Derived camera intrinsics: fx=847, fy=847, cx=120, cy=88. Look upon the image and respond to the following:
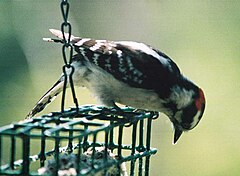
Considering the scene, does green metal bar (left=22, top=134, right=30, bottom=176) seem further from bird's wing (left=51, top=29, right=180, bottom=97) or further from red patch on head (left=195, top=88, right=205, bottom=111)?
red patch on head (left=195, top=88, right=205, bottom=111)

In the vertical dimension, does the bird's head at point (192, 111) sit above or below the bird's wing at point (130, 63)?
below

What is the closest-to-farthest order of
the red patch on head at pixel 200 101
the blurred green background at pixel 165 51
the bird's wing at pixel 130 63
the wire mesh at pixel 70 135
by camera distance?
1. the wire mesh at pixel 70 135
2. the bird's wing at pixel 130 63
3. the red patch on head at pixel 200 101
4. the blurred green background at pixel 165 51

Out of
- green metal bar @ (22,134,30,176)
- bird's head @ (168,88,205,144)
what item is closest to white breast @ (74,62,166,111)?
bird's head @ (168,88,205,144)

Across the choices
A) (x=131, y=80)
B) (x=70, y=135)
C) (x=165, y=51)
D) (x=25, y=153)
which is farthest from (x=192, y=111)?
(x=165, y=51)

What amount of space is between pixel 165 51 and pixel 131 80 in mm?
7944

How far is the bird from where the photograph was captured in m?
6.50

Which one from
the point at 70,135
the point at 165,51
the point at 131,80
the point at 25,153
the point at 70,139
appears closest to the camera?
the point at 70,139

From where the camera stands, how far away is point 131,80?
6488mm

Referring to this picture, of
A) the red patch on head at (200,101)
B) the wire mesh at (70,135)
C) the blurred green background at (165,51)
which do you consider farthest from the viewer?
the blurred green background at (165,51)

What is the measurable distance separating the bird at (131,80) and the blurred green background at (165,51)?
19.8ft

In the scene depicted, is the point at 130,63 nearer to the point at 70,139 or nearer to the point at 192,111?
the point at 192,111

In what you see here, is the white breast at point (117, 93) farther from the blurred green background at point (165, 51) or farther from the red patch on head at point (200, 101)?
the blurred green background at point (165, 51)

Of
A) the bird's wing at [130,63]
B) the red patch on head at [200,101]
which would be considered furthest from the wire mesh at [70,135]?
the red patch on head at [200,101]

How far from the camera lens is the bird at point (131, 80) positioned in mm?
6504
